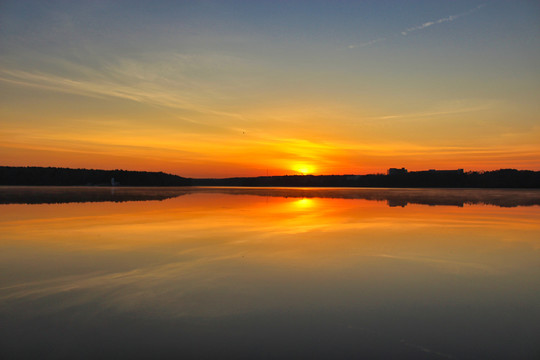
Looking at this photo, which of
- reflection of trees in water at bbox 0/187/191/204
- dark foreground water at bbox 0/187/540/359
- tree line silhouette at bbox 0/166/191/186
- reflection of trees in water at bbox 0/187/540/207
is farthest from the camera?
tree line silhouette at bbox 0/166/191/186

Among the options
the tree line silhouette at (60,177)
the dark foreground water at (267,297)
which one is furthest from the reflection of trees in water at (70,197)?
the tree line silhouette at (60,177)

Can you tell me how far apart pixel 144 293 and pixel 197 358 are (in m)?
2.55

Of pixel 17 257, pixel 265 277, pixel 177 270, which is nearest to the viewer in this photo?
pixel 265 277

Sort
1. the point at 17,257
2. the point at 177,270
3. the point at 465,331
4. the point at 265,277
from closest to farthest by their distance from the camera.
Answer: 1. the point at 465,331
2. the point at 265,277
3. the point at 177,270
4. the point at 17,257

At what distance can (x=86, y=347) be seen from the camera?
14.3 feet

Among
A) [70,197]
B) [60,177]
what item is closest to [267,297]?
[70,197]

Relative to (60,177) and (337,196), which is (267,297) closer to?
(337,196)

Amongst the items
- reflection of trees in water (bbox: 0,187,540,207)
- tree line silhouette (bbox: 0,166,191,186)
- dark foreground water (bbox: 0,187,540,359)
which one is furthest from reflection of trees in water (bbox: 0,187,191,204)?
tree line silhouette (bbox: 0,166,191,186)

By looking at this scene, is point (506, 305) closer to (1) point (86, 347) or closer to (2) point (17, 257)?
(1) point (86, 347)

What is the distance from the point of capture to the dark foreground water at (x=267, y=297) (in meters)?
4.43

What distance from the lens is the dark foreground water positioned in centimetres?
443

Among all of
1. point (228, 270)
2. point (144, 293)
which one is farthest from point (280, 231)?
point (144, 293)

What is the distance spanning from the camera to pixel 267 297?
611 cm

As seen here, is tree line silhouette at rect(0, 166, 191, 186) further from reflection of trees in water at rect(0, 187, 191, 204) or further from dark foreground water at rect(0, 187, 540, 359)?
dark foreground water at rect(0, 187, 540, 359)
